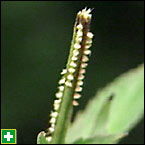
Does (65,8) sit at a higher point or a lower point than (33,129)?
higher

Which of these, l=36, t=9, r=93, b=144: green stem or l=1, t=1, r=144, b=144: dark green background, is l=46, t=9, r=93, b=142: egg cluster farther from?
l=1, t=1, r=144, b=144: dark green background

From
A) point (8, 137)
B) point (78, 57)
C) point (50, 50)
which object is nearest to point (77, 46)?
point (78, 57)

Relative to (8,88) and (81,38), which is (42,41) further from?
(81,38)

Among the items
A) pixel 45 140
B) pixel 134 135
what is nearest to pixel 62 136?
pixel 45 140

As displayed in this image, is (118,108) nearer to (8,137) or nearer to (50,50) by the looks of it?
(8,137)

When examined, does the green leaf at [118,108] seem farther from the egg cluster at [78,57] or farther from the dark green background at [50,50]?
the dark green background at [50,50]
